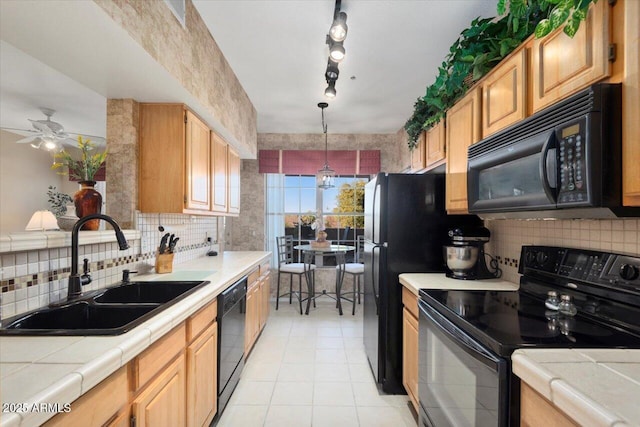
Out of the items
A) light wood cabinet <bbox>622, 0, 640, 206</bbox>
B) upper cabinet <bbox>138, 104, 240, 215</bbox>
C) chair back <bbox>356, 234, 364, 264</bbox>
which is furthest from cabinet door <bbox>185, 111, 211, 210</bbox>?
chair back <bbox>356, 234, 364, 264</bbox>

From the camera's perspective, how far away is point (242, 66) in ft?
9.08

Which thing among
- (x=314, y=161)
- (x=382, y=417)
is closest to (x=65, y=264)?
(x=382, y=417)

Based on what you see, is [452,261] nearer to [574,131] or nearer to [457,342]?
[457,342]

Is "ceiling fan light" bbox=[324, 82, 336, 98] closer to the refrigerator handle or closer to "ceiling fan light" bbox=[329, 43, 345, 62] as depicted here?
"ceiling fan light" bbox=[329, 43, 345, 62]

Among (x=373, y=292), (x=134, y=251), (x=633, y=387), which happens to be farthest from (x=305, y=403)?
(x=633, y=387)

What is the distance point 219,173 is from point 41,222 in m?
1.69

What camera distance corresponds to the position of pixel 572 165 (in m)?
1.03

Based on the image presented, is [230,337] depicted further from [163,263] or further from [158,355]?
[158,355]

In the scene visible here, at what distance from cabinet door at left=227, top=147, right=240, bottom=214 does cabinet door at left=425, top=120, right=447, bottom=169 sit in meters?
2.07

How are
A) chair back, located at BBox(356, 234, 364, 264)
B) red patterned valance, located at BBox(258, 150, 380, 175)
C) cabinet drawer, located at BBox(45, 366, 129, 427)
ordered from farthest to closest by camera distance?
chair back, located at BBox(356, 234, 364, 264) < red patterned valance, located at BBox(258, 150, 380, 175) < cabinet drawer, located at BBox(45, 366, 129, 427)

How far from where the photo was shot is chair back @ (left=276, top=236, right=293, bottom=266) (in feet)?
15.1

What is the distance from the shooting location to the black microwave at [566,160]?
0.95m

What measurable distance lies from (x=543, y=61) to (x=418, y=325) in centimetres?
146

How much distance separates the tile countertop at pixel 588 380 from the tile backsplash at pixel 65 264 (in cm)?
186
